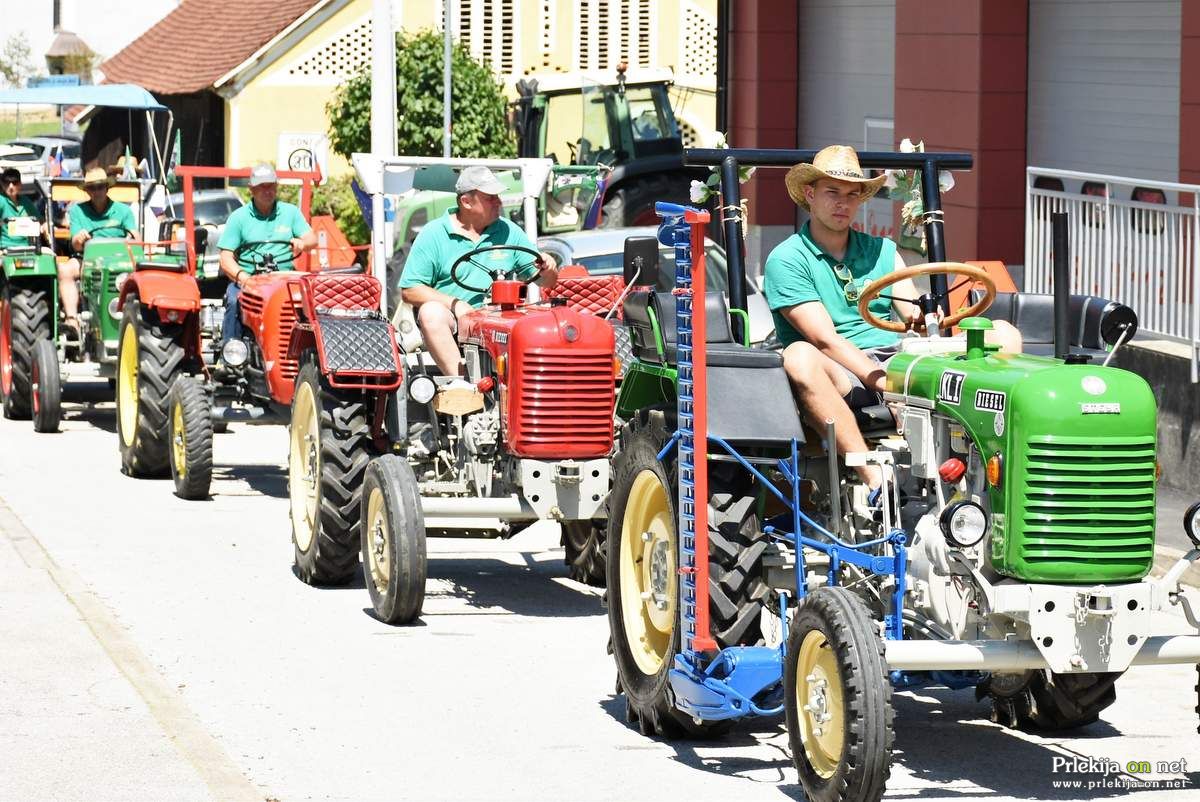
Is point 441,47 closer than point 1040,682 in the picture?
No

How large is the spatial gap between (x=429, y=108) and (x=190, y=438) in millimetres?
16693

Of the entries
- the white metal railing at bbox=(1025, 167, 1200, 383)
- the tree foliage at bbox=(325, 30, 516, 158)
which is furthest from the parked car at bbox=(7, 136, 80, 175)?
the white metal railing at bbox=(1025, 167, 1200, 383)

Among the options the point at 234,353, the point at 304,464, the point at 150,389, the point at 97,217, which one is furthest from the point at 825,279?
the point at 97,217

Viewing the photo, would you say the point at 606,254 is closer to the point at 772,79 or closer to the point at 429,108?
the point at 772,79

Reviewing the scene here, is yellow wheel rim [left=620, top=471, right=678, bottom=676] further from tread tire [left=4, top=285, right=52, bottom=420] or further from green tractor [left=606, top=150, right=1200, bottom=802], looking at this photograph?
tread tire [left=4, top=285, right=52, bottom=420]

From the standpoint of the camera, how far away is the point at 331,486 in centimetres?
1003

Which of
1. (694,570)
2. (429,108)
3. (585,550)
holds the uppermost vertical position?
(429,108)

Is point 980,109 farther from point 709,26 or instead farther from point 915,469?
point 709,26

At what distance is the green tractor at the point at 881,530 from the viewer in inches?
243

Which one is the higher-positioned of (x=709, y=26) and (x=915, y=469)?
(x=709, y=26)

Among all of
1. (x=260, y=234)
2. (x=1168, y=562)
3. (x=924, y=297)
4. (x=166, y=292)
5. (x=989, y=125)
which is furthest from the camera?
(x=989, y=125)

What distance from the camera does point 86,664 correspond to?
8570 millimetres

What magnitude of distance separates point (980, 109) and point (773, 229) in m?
5.07

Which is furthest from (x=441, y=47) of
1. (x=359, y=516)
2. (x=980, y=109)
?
(x=359, y=516)
